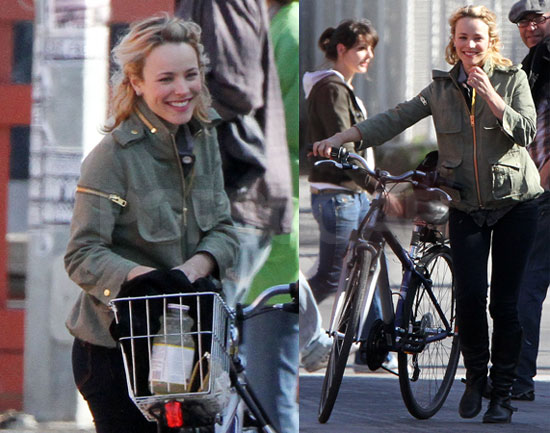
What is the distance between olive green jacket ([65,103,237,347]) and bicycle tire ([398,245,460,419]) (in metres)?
1.22

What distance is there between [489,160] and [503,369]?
2.90 ft

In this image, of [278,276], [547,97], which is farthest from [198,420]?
[547,97]

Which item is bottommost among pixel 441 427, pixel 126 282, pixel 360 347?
pixel 441 427

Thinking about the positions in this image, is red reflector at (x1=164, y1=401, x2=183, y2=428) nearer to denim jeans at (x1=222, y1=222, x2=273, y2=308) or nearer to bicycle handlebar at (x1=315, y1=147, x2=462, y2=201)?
denim jeans at (x1=222, y1=222, x2=273, y2=308)

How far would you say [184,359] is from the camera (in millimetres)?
3555

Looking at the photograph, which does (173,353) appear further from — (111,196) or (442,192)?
(442,192)

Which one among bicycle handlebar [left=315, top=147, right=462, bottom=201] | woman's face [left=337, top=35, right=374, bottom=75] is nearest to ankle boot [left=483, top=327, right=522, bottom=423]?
bicycle handlebar [left=315, top=147, right=462, bottom=201]

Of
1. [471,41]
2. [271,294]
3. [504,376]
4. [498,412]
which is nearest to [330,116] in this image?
[471,41]

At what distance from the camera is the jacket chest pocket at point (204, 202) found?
4.00 m

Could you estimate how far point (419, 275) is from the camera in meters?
4.92

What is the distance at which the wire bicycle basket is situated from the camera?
3.50 meters

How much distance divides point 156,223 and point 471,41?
1.56m

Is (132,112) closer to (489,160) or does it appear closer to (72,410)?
(72,410)

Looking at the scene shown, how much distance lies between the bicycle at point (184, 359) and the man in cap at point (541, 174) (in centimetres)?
169
